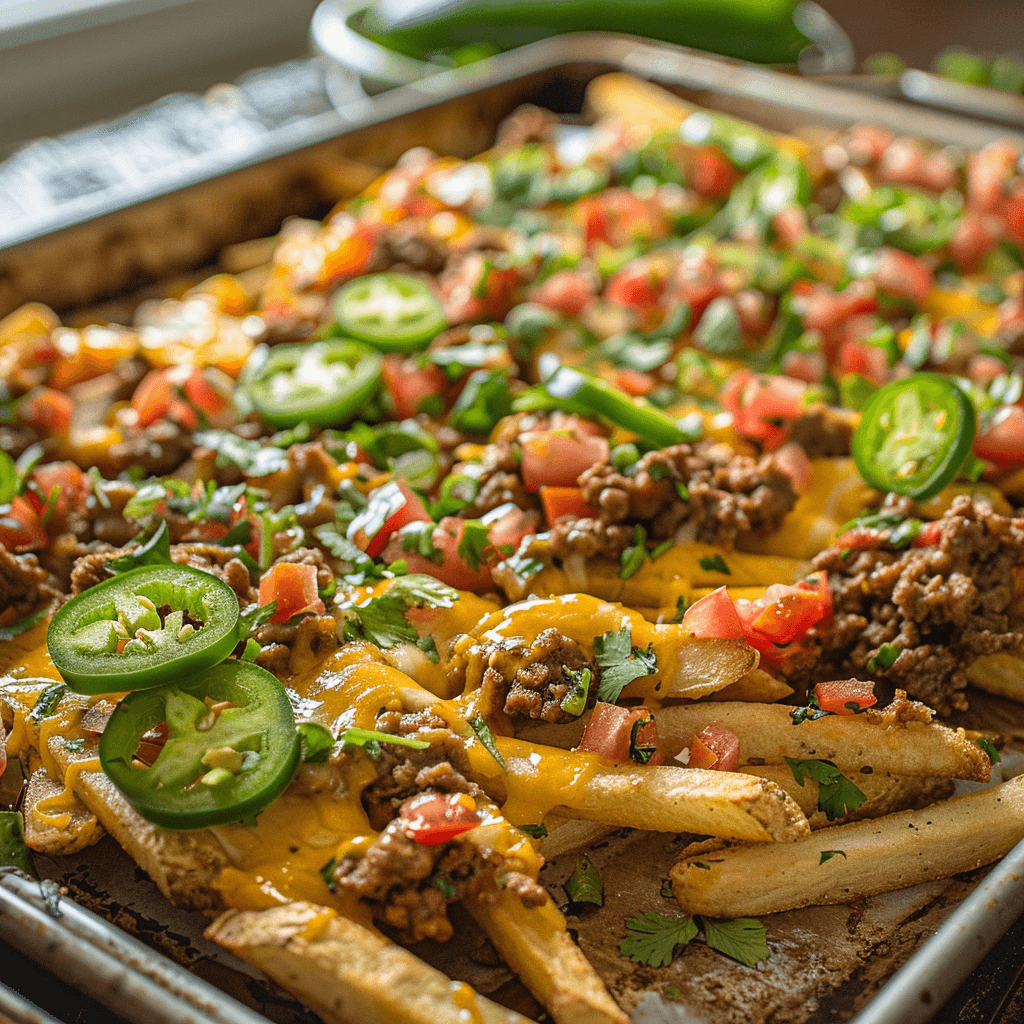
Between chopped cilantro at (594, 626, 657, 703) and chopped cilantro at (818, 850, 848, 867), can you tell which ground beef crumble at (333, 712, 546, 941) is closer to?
chopped cilantro at (594, 626, 657, 703)

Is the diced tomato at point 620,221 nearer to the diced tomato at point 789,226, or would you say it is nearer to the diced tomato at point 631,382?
the diced tomato at point 789,226

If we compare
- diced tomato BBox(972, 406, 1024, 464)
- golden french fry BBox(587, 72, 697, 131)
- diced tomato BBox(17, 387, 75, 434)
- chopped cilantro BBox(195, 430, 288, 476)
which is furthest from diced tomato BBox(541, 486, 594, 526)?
golden french fry BBox(587, 72, 697, 131)

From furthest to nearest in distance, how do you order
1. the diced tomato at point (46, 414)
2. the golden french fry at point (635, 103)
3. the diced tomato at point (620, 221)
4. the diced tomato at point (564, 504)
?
1. the golden french fry at point (635, 103)
2. the diced tomato at point (620, 221)
3. the diced tomato at point (46, 414)
4. the diced tomato at point (564, 504)

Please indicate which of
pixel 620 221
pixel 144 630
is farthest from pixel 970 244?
pixel 144 630

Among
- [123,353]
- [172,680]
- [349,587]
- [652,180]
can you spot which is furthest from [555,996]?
[652,180]

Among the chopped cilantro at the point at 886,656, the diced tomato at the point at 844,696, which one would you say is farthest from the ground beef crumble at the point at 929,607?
the diced tomato at the point at 844,696

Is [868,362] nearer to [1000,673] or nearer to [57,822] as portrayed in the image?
[1000,673]
